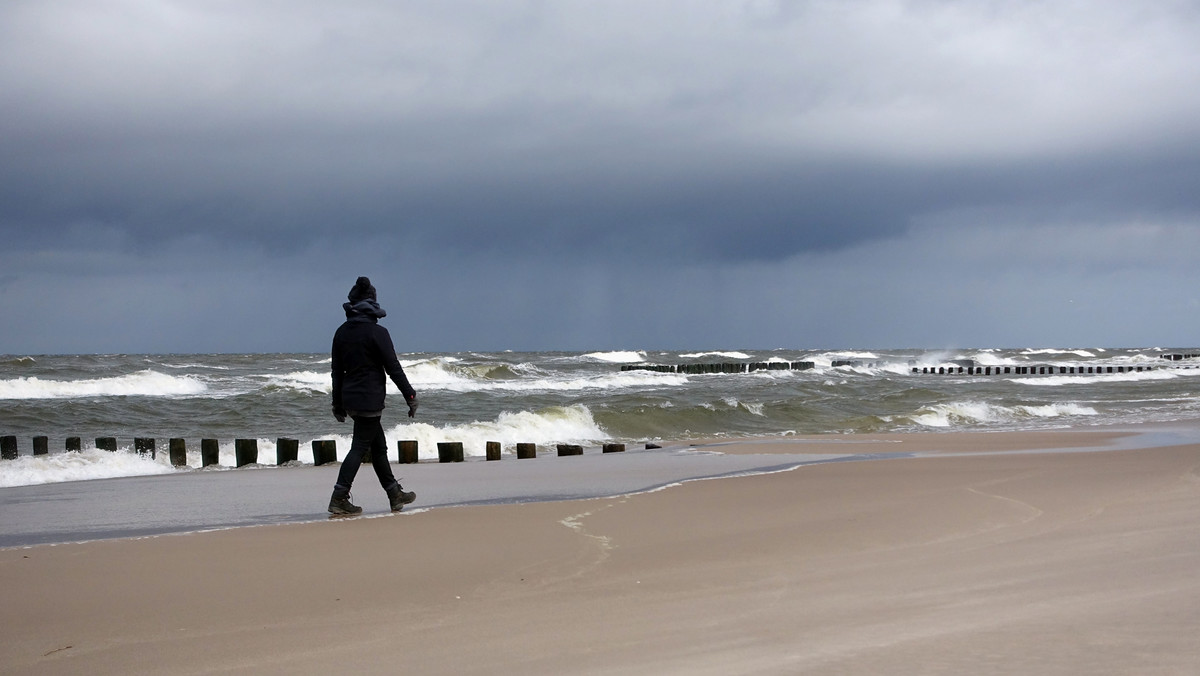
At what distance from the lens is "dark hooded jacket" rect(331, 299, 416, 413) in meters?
7.34

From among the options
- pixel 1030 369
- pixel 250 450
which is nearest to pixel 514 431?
pixel 250 450

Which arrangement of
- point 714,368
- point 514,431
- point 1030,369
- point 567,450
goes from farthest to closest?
point 1030,369
point 714,368
point 514,431
point 567,450

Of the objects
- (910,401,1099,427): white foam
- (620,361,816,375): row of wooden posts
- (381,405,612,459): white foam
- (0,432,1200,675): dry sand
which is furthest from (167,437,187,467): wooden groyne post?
(620,361,816,375): row of wooden posts

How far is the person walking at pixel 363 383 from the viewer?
24.0 feet

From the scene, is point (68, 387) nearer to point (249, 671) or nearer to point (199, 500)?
point (199, 500)

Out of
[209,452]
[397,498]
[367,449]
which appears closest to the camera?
[397,498]

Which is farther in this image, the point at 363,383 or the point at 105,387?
the point at 105,387

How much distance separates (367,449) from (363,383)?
0.49 metres

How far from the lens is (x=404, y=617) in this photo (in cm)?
410

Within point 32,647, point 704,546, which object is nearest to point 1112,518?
point 704,546

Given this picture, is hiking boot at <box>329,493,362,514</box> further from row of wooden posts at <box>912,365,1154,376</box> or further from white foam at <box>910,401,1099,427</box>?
row of wooden posts at <box>912,365,1154,376</box>

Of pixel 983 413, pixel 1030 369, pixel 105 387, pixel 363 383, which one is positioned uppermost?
pixel 363 383

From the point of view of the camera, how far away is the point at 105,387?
36000mm

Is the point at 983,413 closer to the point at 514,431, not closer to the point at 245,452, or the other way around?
the point at 514,431
